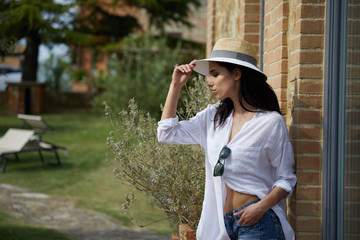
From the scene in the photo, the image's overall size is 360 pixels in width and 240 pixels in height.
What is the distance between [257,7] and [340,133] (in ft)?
6.99

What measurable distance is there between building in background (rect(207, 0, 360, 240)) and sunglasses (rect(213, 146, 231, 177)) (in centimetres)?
73

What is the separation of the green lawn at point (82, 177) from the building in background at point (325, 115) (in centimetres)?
207

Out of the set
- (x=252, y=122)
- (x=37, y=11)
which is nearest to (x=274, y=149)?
(x=252, y=122)

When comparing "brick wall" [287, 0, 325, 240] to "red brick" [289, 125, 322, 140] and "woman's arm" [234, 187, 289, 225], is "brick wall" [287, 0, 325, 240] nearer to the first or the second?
"red brick" [289, 125, 322, 140]

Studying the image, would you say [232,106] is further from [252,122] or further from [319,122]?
[319,122]

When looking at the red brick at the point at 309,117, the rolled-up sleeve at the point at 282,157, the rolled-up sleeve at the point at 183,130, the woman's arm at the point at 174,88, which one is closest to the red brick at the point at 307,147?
the red brick at the point at 309,117

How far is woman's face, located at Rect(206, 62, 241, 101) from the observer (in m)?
2.70

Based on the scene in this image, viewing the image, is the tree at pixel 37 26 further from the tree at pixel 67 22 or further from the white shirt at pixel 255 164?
the white shirt at pixel 255 164

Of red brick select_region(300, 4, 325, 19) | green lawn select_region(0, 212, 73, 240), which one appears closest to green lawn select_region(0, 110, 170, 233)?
green lawn select_region(0, 212, 73, 240)

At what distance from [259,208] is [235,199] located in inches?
6.5

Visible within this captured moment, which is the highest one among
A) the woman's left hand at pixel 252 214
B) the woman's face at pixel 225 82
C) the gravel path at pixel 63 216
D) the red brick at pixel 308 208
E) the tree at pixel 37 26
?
the tree at pixel 37 26

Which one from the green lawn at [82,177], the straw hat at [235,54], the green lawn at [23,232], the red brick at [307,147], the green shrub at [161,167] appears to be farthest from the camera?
the green lawn at [82,177]

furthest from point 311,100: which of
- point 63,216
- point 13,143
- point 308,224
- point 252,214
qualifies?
point 13,143

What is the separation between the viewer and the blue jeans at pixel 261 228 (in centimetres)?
248
